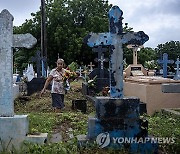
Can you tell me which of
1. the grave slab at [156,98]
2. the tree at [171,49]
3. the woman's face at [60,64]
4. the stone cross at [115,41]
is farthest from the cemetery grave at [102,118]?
the tree at [171,49]

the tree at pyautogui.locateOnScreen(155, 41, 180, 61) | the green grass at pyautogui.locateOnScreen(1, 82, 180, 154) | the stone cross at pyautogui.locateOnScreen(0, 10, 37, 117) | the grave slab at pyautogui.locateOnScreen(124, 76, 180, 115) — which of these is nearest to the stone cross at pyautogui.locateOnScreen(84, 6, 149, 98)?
the green grass at pyautogui.locateOnScreen(1, 82, 180, 154)

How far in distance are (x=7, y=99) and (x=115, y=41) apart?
161cm

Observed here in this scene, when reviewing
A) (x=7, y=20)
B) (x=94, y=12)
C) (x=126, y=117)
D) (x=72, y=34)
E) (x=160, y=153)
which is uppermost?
(x=94, y=12)

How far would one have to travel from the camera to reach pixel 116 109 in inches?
187

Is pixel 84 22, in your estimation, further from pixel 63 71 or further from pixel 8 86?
pixel 8 86

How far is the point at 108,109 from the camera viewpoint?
4734 millimetres

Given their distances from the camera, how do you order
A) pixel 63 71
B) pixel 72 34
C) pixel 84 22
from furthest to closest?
pixel 84 22 → pixel 72 34 → pixel 63 71

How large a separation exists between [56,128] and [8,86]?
151 cm

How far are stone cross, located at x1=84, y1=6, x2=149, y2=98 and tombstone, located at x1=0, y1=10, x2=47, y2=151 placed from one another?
1032 mm

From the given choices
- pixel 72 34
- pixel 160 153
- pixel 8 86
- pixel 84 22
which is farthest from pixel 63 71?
pixel 84 22

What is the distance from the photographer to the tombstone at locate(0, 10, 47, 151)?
4.89 m

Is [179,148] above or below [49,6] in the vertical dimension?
below

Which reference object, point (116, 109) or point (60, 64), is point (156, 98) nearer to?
point (60, 64)

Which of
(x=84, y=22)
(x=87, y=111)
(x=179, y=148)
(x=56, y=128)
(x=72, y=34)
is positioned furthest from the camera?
(x=84, y=22)
